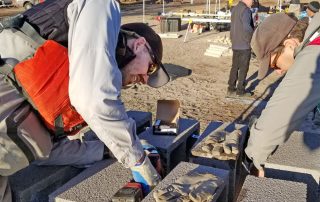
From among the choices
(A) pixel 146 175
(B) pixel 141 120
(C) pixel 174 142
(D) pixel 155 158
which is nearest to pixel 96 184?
(A) pixel 146 175

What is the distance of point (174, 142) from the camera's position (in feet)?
9.31

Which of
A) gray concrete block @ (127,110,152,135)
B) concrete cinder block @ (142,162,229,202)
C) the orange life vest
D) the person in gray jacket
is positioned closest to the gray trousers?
the person in gray jacket

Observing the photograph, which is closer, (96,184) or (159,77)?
(96,184)

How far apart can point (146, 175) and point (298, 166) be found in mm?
953

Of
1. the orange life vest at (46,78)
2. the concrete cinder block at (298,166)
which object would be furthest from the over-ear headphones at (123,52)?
the concrete cinder block at (298,166)

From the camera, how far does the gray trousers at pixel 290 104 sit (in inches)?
76.9

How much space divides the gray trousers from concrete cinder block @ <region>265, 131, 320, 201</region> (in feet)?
0.48

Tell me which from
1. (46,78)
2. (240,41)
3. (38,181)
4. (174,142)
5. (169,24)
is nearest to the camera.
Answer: (46,78)

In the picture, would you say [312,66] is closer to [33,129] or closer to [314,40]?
[314,40]

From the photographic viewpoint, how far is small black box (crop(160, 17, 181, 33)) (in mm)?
15312

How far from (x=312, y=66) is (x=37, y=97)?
4.50ft

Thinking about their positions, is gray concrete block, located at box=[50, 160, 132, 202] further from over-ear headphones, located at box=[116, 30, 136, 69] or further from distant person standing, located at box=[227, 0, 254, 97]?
distant person standing, located at box=[227, 0, 254, 97]

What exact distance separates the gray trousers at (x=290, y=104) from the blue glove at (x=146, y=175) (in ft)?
2.04

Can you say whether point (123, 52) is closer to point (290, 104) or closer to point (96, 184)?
point (96, 184)
